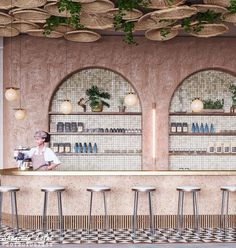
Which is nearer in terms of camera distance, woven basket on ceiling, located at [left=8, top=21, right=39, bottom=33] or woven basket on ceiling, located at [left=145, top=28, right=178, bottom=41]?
woven basket on ceiling, located at [left=8, top=21, right=39, bottom=33]

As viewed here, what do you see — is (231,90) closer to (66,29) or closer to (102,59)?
(102,59)

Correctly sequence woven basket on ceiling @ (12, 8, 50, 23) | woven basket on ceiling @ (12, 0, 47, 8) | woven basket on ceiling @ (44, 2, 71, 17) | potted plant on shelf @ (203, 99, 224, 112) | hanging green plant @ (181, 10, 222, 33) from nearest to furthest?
woven basket on ceiling @ (12, 0, 47, 8), woven basket on ceiling @ (44, 2, 71, 17), woven basket on ceiling @ (12, 8, 50, 23), hanging green plant @ (181, 10, 222, 33), potted plant on shelf @ (203, 99, 224, 112)

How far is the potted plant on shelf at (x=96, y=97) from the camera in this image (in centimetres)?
1022

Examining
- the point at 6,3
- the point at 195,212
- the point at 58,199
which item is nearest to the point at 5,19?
the point at 6,3

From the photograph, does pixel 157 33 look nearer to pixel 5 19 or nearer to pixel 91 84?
pixel 91 84

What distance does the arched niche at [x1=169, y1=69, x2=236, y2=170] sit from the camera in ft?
34.2

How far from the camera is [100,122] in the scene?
1048 cm

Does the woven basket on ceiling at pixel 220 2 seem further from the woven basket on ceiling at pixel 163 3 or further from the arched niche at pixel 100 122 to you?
the arched niche at pixel 100 122

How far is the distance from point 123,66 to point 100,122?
131 cm

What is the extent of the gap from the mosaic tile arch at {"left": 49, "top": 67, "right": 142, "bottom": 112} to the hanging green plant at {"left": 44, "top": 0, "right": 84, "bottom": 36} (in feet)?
7.51

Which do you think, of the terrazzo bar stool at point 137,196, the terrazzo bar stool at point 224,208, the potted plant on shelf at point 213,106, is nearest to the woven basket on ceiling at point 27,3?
the terrazzo bar stool at point 137,196

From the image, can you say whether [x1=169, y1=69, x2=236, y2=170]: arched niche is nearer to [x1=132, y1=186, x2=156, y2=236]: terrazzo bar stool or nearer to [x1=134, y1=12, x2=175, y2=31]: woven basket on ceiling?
[x1=134, y1=12, x2=175, y2=31]: woven basket on ceiling

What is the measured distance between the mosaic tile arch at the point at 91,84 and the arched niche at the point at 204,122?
1.00 meters

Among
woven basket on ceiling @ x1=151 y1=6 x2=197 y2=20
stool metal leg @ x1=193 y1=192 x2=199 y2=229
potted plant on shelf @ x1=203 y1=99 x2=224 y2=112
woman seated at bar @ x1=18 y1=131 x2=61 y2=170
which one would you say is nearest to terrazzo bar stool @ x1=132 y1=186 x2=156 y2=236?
stool metal leg @ x1=193 y1=192 x2=199 y2=229
